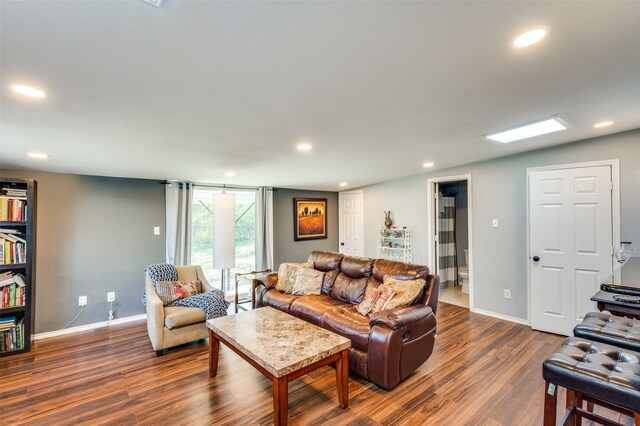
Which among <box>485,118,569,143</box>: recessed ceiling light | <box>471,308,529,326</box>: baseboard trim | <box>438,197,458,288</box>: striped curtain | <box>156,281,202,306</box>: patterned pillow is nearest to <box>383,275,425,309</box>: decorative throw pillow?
<box>485,118,569,143</box>: recessed ceiling light

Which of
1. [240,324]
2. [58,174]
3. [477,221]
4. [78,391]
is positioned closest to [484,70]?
[240,324]

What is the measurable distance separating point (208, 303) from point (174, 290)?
1.64ft

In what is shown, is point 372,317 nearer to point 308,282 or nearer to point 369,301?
point 369,301

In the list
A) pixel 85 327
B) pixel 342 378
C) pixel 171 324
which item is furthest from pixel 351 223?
pixel 85 327

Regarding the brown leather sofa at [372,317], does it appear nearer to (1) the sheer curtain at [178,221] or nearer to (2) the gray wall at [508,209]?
(1) the sheer curtain at [178,221]

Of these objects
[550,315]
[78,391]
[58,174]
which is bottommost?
[78,391]

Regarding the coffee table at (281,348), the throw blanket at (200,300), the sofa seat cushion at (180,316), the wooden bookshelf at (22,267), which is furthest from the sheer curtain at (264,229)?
the wooden bookshelf at (22,267)

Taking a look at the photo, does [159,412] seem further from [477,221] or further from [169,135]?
[477,221]

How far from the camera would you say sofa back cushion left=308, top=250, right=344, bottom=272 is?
3957mm

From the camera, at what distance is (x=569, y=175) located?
3.51 m

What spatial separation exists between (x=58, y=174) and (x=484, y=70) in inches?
192

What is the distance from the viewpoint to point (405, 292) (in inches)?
110

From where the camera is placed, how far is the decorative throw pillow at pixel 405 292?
2.74 metres

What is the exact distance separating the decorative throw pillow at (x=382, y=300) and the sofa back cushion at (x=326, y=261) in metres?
1.08
